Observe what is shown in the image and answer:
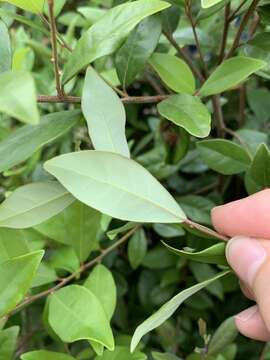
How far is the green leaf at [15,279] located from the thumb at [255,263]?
0.20 metres

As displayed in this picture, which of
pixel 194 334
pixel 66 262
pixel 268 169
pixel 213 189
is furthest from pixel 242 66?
pixel 194 334

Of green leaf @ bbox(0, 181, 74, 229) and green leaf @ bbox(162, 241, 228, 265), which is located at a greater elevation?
green leaf @ bbox(0, 181, 74, 229)

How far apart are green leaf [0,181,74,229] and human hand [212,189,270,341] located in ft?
0.57

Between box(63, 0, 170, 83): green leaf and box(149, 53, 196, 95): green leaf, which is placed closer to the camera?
box(63, 0, 170, 83): green leaf

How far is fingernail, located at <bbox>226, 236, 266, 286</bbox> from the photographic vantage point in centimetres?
55

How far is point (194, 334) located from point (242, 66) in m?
0.62

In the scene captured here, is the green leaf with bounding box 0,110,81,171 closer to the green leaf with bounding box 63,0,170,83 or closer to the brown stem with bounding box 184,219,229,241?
the green leaf with bounding box 63,0,170,83

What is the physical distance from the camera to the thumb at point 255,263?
55cm

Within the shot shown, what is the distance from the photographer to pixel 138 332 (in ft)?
1.71

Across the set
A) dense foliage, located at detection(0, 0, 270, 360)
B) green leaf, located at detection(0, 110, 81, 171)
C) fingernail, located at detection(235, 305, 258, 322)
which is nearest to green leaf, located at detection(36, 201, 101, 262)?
dense foliage, located at detection(0, 0, 270, 360)

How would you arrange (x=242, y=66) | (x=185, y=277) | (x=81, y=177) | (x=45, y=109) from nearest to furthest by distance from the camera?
(x=81, y=177) → (x=242, y=66) → (x=185, y=277) → (x=45, y=109)

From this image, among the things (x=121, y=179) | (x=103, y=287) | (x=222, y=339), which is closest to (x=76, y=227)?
(x=103, y=287)

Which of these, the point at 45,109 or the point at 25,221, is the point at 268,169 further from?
the point at 45,109

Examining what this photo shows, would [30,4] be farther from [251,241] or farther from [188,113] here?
[251,241]
